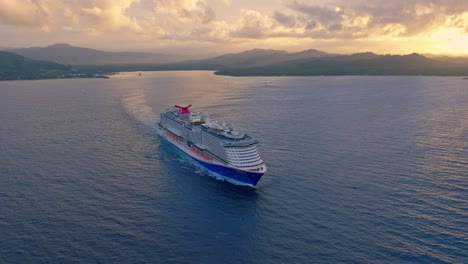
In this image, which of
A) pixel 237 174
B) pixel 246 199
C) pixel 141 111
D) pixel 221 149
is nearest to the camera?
pixel 246 199

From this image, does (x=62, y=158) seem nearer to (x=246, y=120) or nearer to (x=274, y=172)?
(x=274, y=172)

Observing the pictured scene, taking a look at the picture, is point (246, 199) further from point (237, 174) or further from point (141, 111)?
point (141, 111)

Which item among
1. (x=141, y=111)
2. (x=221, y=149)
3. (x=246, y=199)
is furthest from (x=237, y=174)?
(x=141, y=111)

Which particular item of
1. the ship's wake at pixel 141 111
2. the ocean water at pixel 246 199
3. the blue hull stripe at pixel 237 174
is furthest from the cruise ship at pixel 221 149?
the ship's wake at pixel 141 111

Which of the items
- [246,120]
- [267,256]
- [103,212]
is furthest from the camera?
[246,120]

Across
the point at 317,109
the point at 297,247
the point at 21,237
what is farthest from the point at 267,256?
the point at 317,109

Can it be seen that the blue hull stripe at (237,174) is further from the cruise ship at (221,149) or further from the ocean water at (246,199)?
the ocean water at (246,199)

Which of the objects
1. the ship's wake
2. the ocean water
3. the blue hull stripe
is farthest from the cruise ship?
the ship's wake
